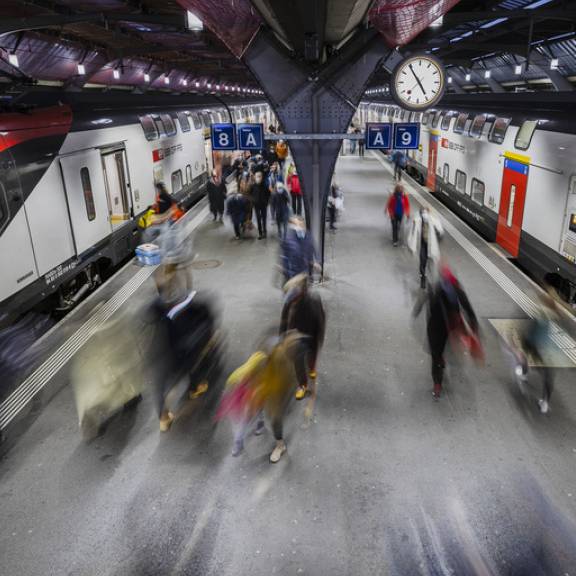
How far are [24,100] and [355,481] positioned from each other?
742 cm

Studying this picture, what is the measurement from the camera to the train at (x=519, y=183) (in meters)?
8.02

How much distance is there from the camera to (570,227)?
788 cm

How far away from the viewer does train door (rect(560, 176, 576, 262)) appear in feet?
25.4

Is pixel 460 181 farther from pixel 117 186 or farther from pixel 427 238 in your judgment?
pixel 117 186

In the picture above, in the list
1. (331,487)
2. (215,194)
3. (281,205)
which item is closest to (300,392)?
(331,487)

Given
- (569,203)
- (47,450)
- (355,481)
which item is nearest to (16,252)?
(47,450)

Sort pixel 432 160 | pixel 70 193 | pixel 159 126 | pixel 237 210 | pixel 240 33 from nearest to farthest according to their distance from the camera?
1. pixel 240 33
2. pixel 70 193
3. pixel 237 210
4. pixel 159 126
5. pixel 432 160

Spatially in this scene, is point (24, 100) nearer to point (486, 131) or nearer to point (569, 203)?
point (569, 203)

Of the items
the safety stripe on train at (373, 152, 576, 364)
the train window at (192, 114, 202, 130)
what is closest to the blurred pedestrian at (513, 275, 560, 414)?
the safety stripe on train at (373, 152, 576, 364)

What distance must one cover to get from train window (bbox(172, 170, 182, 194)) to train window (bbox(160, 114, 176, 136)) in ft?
3.75

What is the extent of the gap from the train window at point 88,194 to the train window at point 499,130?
8272 millimetres

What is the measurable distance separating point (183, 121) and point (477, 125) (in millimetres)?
8318

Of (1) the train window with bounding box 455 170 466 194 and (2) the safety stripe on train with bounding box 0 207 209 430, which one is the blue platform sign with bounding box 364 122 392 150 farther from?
(1) the train window with bounding box 455 170 466 194

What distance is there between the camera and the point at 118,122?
1014cm
